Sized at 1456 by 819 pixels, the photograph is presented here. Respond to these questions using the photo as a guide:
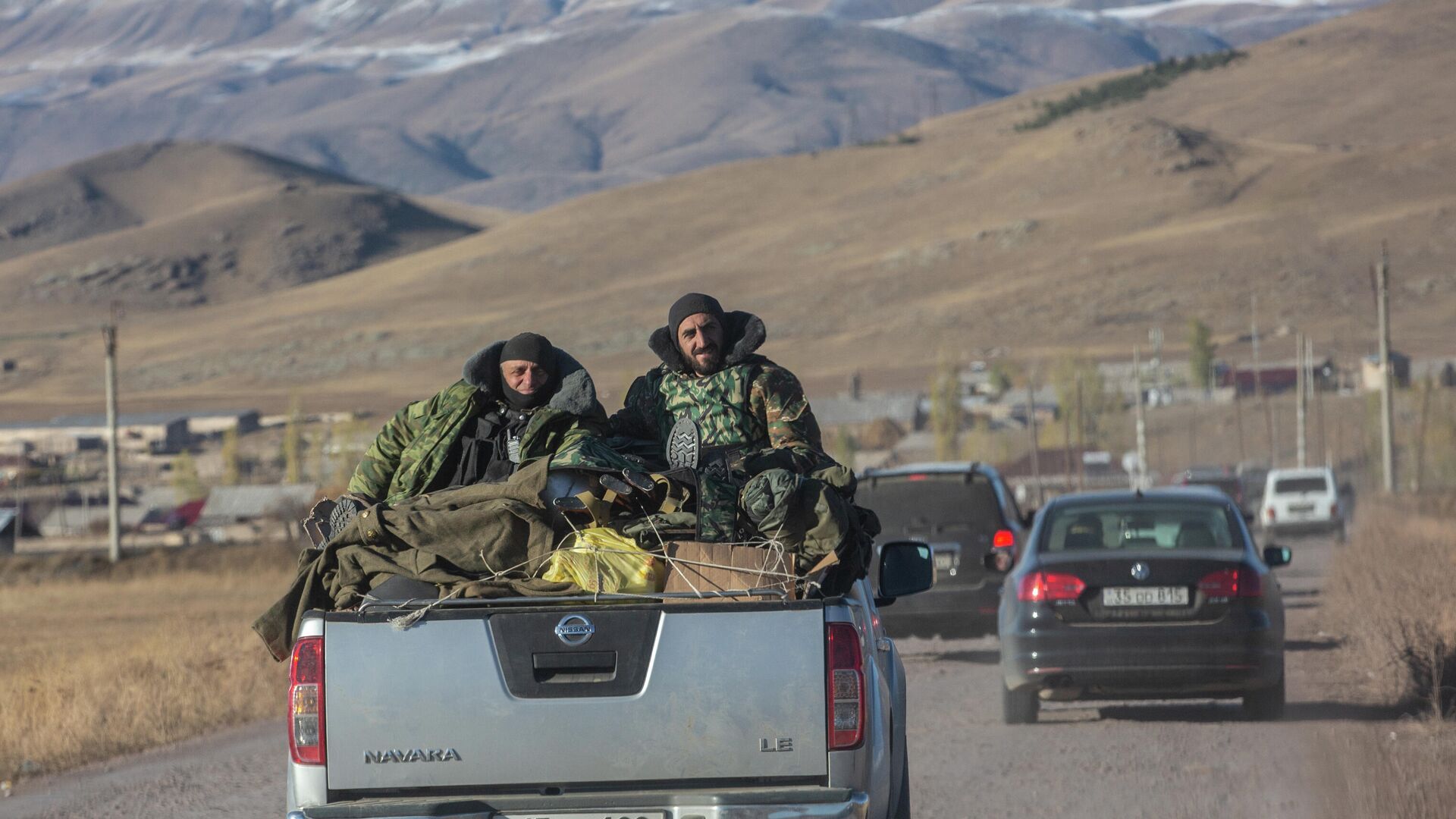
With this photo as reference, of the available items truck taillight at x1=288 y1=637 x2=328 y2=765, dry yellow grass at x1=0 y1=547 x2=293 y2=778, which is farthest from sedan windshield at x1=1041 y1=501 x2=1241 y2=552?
truck taillight at x1=288 y1=637 x2=328 y2=765

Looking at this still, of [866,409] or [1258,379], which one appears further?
[866,409]

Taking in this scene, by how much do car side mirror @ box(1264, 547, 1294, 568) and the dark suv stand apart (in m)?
3.73

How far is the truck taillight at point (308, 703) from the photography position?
5.64 meters

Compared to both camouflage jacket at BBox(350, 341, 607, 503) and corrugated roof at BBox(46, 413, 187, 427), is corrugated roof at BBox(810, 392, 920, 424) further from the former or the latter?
camouflage jacket at BBox(350, 341, 607, 503)

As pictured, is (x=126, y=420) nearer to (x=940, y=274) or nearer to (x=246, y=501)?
(x=246, y=501)

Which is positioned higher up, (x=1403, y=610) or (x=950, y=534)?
(x=950, y=534)

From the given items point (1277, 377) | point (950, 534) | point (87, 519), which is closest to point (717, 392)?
point (950, 534)

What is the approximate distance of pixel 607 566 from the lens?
6.02 m

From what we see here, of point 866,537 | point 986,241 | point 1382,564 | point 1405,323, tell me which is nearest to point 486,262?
point 986,241

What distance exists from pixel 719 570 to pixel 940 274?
484ft

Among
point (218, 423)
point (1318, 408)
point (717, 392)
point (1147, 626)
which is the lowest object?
point (1147, 626)

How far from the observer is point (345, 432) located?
102938 millimetres

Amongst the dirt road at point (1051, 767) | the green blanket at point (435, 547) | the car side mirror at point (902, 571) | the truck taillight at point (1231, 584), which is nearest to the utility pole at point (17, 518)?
the dirt road at point (1051, 767)

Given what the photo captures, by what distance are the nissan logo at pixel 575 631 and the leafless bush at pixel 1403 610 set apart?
729 cm
